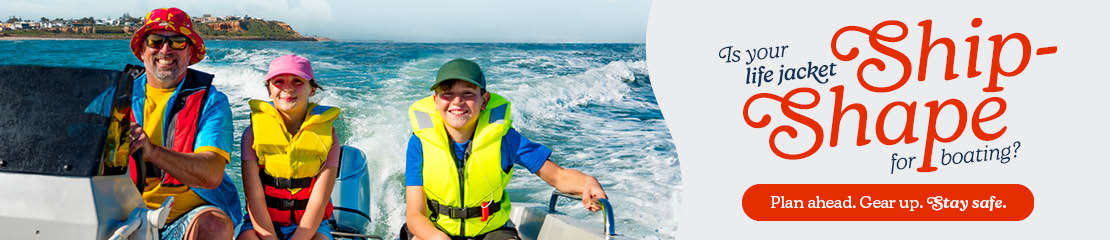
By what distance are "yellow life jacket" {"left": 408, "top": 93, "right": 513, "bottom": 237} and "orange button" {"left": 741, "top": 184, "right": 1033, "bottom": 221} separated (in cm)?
282

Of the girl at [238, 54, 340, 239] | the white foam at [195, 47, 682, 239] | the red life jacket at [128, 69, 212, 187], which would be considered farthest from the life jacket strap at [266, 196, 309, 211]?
the white foam at [195, 47, 682, 239]

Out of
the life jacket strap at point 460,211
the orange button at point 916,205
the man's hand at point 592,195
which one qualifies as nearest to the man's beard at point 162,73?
the life jacket strap at point 460,211

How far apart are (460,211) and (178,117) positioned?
0.92 m

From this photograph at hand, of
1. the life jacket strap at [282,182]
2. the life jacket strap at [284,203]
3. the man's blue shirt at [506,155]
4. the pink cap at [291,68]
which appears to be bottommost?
the life jacket strap at [284,203]

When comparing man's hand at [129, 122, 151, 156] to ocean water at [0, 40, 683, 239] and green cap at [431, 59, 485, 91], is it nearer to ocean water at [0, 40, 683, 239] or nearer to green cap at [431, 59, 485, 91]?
green cap at [431, 59, 485, 91]

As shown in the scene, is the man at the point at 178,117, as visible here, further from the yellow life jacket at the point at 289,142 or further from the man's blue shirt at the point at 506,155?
the man's blue shirt at the point at 506,155

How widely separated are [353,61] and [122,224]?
14.3 meters

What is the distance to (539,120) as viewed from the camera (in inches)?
373

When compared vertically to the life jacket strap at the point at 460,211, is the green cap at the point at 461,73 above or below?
above

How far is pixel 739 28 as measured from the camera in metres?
5.66

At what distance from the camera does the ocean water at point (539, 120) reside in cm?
578

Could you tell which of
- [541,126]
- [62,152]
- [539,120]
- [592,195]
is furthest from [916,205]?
[539,120]

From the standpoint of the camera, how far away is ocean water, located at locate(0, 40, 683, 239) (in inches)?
227

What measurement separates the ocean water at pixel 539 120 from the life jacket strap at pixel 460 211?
2.49 feet
